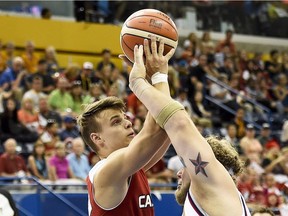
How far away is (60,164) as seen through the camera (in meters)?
11.0

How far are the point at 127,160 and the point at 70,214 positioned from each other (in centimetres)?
581

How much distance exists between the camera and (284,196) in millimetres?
11906

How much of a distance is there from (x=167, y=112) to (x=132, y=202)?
2.01 feet

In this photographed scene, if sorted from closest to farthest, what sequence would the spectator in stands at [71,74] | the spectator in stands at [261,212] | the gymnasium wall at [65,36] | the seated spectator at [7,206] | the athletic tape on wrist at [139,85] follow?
the athletic tape on wrist at [139,85] < the spectator in stands at [261,212] < the seated spectator at [7,206] < the spectator in stands at [71,74] < the gymnasium wall at [65,36]

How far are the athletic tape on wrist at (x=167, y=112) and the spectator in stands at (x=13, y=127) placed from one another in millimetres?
8477

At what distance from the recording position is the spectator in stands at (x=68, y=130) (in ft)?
41.2

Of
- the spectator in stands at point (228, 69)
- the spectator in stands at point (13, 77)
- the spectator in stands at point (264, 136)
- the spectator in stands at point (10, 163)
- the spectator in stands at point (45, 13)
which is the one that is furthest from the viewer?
the spectator in stands at point (228, 69)

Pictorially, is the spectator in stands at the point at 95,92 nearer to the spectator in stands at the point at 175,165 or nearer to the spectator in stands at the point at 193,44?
the spectator in stands at the point at 175,165

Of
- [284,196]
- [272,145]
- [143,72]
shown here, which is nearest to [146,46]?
[143,72]

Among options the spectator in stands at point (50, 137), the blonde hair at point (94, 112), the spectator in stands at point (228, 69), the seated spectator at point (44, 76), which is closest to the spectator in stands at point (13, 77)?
the seated spectator at point (44, 76)

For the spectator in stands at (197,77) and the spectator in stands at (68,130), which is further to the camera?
the spectator in stands at (197,77)

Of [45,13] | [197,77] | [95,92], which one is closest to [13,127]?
[95,92]

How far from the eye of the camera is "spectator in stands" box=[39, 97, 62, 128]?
12.6m

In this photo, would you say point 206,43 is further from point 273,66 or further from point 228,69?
point 273,66
